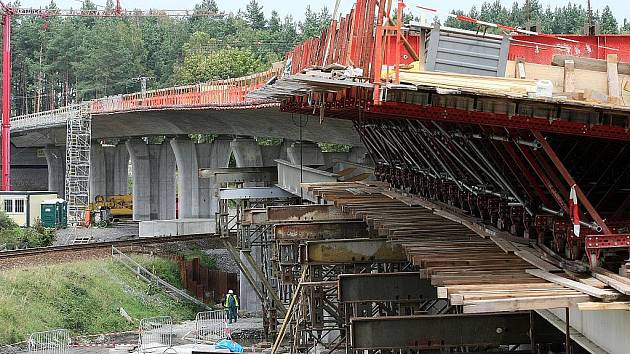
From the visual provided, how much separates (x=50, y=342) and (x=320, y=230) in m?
14.5

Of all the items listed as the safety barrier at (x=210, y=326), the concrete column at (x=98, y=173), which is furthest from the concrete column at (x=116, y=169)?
the safety barrier at (x=210, y=326)

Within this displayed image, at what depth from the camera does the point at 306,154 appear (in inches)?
2461

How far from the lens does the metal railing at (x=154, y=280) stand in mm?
53125

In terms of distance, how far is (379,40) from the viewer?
17359 millimetres

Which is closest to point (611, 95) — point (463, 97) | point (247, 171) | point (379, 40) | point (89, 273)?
point (463, 97)

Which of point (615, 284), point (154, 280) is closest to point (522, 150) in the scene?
point (615, 284)

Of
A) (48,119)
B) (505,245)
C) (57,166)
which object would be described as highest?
(505,245)

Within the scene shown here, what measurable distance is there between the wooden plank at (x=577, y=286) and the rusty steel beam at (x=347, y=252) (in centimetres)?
794

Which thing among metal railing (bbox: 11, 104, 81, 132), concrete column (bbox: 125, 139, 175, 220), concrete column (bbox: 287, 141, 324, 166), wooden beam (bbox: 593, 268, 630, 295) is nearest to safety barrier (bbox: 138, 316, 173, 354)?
concrete column (bbox: 287, 141, 324, 166)

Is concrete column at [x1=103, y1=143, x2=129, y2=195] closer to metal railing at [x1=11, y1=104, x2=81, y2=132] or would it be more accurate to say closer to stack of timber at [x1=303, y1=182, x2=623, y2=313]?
metal railing at [x1=11, y1=104, x2=81, y2=132]

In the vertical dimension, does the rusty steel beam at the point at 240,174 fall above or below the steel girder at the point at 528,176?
below

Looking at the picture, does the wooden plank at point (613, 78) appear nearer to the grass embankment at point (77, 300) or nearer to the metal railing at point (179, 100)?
the metal railing at point (179, 100)

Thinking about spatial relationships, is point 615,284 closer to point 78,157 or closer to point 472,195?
point 472,195

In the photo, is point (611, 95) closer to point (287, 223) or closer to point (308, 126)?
point (287, 223)
